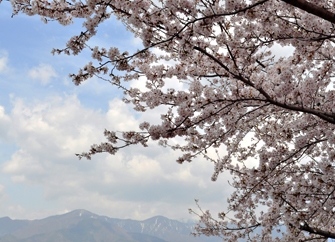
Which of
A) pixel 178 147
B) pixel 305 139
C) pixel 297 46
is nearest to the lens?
pixel 297 46

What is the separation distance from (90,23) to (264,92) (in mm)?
3441

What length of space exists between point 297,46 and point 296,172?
406cm

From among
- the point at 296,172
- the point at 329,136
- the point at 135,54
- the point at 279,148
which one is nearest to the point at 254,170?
the point at 279,148

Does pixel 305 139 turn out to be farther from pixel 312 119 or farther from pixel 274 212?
pixel 274 212

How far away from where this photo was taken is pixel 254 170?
585cm

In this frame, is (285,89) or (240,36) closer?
(285,89)

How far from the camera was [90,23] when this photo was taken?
4379mm

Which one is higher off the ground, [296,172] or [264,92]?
[264,92]

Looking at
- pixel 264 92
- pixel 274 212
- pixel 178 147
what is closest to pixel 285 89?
pixel 264 92

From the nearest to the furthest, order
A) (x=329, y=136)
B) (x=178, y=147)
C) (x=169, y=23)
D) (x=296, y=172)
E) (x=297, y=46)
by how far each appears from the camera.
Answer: (x=169, y=23) < (x=297, y=46) < (x=329, y=136) < (x=296, y=172) < (x=178, y=147)

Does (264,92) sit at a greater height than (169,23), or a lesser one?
lesser

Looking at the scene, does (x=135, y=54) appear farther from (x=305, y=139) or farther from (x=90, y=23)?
(x=305, y=139)

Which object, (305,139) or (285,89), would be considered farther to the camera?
(305,139)

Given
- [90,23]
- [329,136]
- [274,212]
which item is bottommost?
[274,212]
